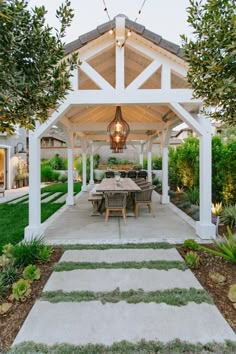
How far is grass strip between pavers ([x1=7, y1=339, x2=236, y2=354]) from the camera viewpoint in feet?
7.04

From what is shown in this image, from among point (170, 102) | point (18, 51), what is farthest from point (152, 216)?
point (18, 51)

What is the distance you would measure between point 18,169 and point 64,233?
37.6 feet

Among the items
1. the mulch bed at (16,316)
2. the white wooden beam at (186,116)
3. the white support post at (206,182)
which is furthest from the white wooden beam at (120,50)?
the mulch bed at (16,316)

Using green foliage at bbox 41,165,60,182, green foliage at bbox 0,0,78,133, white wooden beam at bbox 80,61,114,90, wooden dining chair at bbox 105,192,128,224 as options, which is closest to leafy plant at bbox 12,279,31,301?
green foliage at bbox 0,0,78,133

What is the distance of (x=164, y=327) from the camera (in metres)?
2.46

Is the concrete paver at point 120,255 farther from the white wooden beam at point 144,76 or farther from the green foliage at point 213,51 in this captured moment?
the white wooden beam at point 144,76

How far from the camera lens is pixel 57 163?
20.1m

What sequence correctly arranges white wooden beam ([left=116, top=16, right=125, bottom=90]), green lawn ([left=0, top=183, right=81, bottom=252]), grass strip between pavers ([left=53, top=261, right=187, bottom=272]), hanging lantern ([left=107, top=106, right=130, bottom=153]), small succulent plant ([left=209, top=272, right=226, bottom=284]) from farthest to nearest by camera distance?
hanging lantern ([left=107, top=106, right=130, bottom=153]) → green lawn ([left=0, top=183, right=81, bottom=252]) → white wooden beam ([left=116, top=16, right=125, bottom=90]) → grass strip between pavers ([left=53, top=261, right=187, bottom=272]) → small succulent plant ([left=209, top=272, right=226, bottom=284])

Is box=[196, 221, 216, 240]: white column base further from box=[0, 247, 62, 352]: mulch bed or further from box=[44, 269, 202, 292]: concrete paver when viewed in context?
box=[0, 247, 62, 352]: mulch bed

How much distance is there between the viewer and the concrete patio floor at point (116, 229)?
527cm

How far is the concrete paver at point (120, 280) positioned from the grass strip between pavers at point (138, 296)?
10cm

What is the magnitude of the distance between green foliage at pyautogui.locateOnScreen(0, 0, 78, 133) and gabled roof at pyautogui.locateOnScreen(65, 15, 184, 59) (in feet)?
8.46

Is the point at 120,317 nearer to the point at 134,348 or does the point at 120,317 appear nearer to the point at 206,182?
the point at 134,348

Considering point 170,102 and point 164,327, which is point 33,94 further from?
point 170,102
